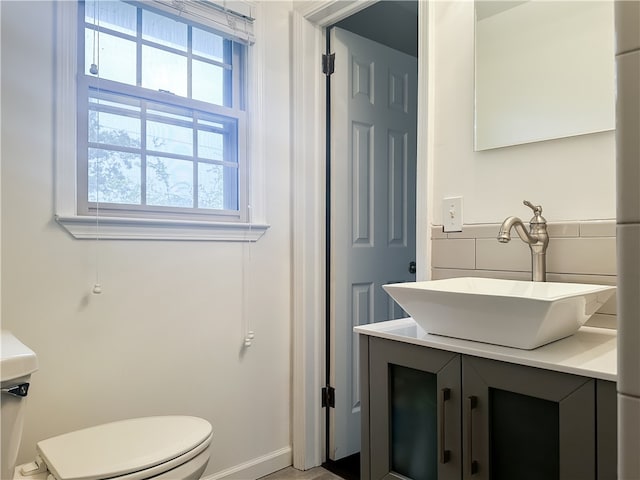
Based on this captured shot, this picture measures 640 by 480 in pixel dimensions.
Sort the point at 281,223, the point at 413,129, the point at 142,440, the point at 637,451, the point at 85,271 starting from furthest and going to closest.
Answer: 1. the point at 413,129
2. the point at 281,223
3. the point at 85,271
4. the point at 142,440
5. the point at 637,451

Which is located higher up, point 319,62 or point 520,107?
point 319,62

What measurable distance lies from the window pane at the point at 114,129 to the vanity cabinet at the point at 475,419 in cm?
109

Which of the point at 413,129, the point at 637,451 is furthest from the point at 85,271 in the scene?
the point at 413,129

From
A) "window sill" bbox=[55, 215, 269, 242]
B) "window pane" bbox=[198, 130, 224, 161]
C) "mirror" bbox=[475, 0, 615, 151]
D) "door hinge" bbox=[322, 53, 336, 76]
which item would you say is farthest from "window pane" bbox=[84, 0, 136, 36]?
"mirror" bbox=[475, 0, 615, 151]

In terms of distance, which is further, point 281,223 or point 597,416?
point 281,223

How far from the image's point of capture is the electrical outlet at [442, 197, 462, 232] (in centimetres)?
158

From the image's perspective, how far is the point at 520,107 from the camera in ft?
4.76

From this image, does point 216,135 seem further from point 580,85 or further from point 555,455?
point 555,455

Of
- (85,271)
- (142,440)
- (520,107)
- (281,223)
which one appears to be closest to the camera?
(142,440)

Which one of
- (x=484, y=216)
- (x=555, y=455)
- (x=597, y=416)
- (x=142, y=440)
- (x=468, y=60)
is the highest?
(x=468, y=60)

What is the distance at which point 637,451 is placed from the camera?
15.7 inches

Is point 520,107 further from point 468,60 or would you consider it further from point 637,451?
point 637,451

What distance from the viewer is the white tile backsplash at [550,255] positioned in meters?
1.25

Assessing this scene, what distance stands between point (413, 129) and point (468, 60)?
1.02m
